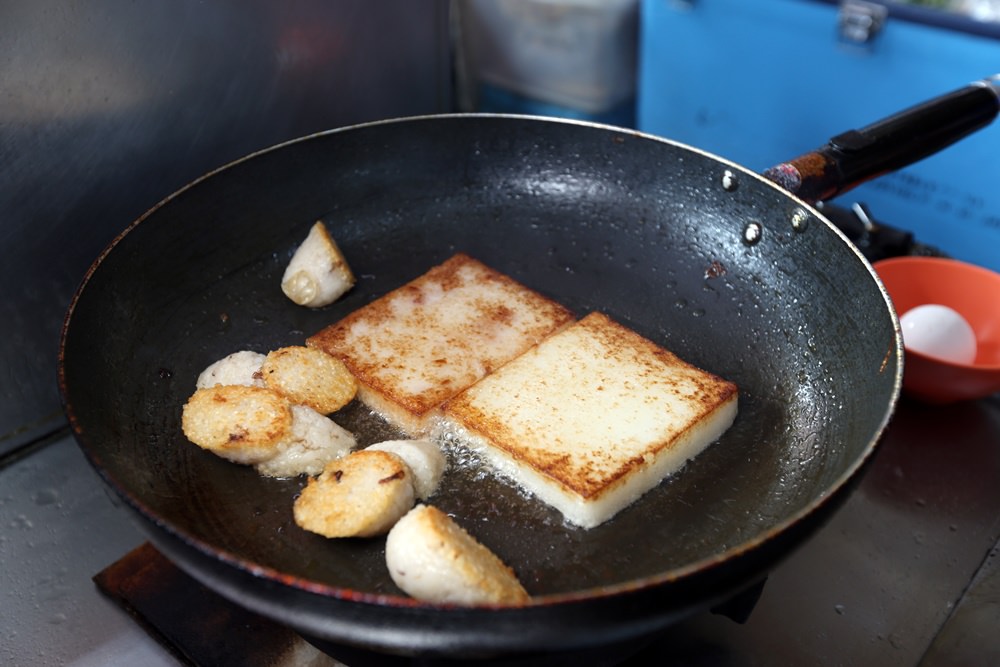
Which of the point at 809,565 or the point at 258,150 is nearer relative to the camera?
the point at 809,565

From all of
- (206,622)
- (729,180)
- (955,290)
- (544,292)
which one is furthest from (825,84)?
(206,622)

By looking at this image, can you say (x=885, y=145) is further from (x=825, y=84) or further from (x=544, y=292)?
(x=825, y=84)

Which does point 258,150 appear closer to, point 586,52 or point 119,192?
point 119,192

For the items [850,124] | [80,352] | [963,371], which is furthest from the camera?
[850,124]

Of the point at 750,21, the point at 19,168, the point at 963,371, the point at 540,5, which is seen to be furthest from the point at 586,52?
the point at 19,168

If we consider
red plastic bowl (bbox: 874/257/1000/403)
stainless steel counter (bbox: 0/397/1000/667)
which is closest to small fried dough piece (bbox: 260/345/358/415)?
stainless steel counter (bbox: 0/397/1000/667)
